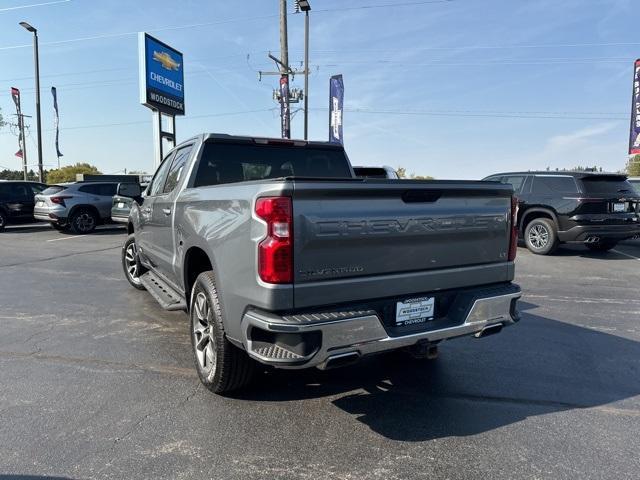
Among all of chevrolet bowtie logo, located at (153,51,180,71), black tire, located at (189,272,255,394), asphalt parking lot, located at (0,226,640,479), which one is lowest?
asphalt parking lot, located at (0,226,640,479)

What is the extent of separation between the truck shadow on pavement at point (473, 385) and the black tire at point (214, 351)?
0.26 meters

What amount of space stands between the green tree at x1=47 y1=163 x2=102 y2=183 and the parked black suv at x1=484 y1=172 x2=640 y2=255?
51.5 meters

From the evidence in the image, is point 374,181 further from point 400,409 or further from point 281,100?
point 281,100

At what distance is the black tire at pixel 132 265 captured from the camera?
6.82 m

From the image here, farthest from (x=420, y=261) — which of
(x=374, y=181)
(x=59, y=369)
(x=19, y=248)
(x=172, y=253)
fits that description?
(x=19, y=248)

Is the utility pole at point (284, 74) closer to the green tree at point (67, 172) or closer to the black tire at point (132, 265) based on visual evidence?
the black tire at point (132, 265)

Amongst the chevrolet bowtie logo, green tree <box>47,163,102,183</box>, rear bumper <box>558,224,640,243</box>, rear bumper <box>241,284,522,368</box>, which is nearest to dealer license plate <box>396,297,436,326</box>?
rear bumper <box>241,284,522,368</box>

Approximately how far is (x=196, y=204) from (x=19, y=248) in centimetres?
1043

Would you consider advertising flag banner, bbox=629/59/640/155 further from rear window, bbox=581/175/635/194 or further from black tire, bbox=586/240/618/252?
rear window, bbox=581/175/635/194

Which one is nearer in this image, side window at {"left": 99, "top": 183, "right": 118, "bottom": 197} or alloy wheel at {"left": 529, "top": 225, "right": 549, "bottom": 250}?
alloy wheel at {"left": 529, "top": 225, "right": 549, "bottom": 250}

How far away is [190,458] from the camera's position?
272cm

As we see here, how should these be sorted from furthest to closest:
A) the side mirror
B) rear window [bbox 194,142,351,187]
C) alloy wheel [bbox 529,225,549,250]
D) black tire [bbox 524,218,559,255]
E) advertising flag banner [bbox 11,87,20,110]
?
advertising flag banner [bbox 11,87,20,110]
alloy wheel [bbox 529,225,549,250]
black tire [bbox 524,218,559,255]
the side mirror
rear window [bbox 194,142,351,187]

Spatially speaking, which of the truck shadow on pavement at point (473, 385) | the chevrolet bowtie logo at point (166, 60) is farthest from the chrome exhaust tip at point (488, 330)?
the chevrolet bowtie logo at point (166, 60)

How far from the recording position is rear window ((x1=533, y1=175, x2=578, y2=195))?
10.3 m
